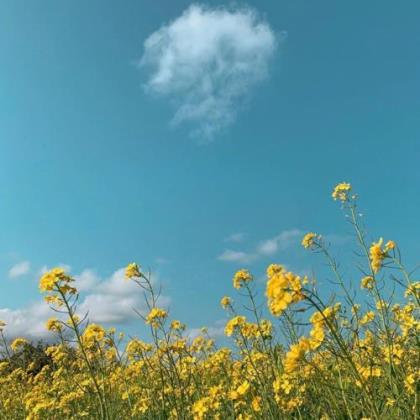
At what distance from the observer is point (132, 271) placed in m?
4.05

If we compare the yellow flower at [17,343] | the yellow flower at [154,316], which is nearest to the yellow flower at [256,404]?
the yellow flower at [154,316]

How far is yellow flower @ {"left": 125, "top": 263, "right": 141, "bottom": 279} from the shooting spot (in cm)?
403

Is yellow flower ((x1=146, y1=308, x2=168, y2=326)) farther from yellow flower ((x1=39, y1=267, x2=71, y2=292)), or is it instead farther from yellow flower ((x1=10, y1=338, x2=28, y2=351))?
yellow flower ((x1=10, y1=338, x2=28, y2=351))

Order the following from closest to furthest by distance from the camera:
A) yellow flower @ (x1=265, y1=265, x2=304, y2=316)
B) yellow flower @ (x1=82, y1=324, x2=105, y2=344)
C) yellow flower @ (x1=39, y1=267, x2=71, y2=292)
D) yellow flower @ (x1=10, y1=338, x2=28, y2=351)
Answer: yellow flower @ (x1=265, y1=265, x2=304, y2=316) < yellow flower @ (x1=39, y1=267, x2=71, y2=292) < yellow flower @ (x1=82, y1=324, x2=105, y2=344) < yellow flower @ (x1=10, y1=338, x2=28, y2=351)

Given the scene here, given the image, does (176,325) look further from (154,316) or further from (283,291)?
(283,291)

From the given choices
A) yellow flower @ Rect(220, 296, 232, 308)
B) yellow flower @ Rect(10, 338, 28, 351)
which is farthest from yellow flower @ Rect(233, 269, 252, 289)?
yellow flower @ Rect(10, 338, 28, 351)

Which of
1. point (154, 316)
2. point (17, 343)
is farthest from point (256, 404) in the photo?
point (17, 343)

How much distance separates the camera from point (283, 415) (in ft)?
12.4

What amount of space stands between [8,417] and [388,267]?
17.3ft

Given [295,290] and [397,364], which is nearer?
[295,290]

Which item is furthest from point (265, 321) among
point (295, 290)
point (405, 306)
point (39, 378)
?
point (39, 378)

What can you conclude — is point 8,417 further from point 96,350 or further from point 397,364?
point 397,364

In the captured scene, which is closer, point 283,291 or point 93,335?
point 283,291

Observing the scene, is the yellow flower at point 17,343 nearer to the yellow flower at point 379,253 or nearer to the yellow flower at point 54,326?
the yellow flower at point 54,326
